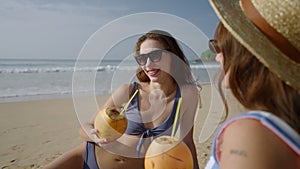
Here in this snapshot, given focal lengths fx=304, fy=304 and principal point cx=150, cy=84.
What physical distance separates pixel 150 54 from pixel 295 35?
1529mm

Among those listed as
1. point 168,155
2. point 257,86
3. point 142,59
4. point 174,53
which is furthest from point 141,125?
point 257,86

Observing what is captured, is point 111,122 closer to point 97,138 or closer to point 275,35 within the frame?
point 97,138

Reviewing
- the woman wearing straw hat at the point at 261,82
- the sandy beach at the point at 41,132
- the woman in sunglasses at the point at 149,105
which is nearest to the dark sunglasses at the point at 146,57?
the woman in sunglasses at the point at 149,105

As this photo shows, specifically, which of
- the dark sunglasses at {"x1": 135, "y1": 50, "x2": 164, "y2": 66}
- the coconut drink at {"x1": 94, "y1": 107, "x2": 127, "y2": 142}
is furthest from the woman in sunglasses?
the coconut drink at {"x1": 94, "y1": 107, "x2": 127, "y2": 142}

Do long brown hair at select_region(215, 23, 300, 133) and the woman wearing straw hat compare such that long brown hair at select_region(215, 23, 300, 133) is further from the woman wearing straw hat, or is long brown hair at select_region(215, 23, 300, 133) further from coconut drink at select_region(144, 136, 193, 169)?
coconut drink at select_region(144, 136, 193, 169)

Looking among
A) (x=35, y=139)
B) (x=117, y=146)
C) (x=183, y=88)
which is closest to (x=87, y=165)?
(x=117, y=146)

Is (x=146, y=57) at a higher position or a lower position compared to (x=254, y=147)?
higher

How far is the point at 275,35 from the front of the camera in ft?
2.77

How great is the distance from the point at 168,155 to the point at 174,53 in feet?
3.70

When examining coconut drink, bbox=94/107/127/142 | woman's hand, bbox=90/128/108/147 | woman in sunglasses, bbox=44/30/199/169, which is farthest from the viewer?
woman in sunglasses, bbox=44/30/199/169

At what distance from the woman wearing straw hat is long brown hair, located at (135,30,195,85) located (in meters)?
1.39

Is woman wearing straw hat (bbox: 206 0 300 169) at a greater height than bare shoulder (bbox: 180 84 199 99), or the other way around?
woman wearing straw hat (bbox: 206 0 300 169)

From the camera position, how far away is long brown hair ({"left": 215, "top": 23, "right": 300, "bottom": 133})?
2.67ft

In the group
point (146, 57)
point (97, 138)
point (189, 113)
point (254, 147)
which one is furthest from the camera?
point (146, 57)
